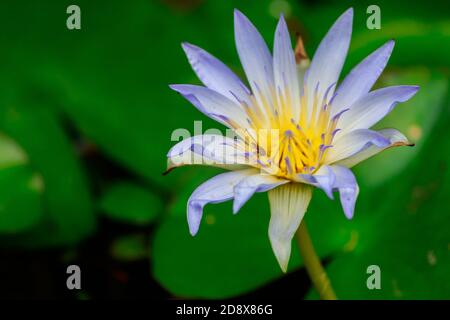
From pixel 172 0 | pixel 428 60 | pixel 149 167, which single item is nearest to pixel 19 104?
pixel 149 167

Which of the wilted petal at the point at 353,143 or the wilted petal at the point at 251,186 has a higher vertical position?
the wilted petal at the point at 353,143

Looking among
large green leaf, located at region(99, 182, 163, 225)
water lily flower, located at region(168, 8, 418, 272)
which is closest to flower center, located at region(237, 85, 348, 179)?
water lily flower, located at region(168, 8, 418, 272)

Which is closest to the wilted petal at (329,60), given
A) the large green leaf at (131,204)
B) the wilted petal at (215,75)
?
the wilted petal at (215,75)

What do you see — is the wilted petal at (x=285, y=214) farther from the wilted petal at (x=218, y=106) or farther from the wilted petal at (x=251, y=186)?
the wilted petal at (x=218, y=106)

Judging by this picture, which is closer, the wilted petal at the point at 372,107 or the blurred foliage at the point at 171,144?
the wilted petal at the point at 372,107

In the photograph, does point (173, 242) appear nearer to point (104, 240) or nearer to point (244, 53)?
point (104, 240)

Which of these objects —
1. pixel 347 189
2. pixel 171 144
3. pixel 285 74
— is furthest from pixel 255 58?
pixel 171 144

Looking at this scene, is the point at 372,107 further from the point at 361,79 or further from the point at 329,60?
the point at 329,60

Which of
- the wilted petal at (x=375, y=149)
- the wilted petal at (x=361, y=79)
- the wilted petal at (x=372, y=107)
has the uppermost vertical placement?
the wilted petal at (x=361, y=79)
